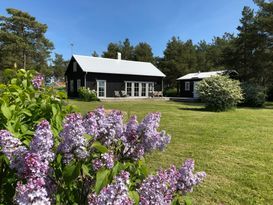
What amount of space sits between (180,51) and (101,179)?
4983 centimetres

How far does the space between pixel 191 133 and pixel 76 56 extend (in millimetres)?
20812

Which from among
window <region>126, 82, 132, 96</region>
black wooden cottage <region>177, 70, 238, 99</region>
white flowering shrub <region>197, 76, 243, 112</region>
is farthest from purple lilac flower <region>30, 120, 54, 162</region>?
black wooden cottage <region>177, 70, 238, 99</region>

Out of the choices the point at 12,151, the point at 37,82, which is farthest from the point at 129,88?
the point at 12,151

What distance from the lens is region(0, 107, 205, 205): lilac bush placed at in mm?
1256

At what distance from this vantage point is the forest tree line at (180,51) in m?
25.2

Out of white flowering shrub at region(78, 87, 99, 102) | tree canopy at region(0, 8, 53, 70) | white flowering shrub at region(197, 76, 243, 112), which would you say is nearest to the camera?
white flowering shrub at region(197, 76, 243, 112)

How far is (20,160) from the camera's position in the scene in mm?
1357

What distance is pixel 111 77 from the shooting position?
89.1 ft

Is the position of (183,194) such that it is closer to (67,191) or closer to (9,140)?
(67,191)

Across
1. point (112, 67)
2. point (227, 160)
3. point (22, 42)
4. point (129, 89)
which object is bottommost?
point (227, 160)

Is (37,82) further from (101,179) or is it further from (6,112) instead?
(101,179)

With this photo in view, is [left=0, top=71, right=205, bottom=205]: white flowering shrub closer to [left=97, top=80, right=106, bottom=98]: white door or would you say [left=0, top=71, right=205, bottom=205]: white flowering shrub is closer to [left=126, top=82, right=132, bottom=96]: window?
[left=97, top=80, right=106, bottom=98]: white door

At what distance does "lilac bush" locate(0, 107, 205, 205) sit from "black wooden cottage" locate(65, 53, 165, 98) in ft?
78.3

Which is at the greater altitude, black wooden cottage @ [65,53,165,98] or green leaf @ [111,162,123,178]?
black wooden cottage @ [65,53,165,98]
